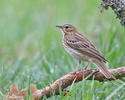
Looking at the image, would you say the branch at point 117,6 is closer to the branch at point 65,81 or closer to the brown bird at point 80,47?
the branch at point 65,81

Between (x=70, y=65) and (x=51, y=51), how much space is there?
108 cm

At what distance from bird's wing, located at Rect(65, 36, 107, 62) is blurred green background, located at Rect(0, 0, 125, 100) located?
1.08 feet

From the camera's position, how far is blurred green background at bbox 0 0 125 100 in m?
5.84

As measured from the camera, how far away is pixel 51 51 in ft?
27.1

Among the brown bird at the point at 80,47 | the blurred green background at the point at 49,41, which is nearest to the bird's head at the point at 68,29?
the brown bird at the point at 80,47

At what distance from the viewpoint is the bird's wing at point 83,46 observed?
21.0 ft

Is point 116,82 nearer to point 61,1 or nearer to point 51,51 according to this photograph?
point 51,51

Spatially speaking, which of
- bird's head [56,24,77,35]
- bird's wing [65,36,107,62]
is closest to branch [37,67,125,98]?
bird's wing [65,36,107,62]

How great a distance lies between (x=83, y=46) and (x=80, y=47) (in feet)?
0.18

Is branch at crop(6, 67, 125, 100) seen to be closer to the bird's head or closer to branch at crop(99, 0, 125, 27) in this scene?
branch at crop(99, 0, 125, 27)

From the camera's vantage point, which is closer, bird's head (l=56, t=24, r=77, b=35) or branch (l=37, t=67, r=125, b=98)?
branch (l=37, t=67, r=125, b=98)

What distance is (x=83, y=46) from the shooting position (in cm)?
677

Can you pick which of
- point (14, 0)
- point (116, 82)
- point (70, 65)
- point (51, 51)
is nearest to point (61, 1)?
point (14, 0)

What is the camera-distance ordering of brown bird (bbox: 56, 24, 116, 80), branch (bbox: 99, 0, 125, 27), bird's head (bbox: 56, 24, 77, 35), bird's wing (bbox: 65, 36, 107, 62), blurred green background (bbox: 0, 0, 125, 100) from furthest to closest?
1. bird's head (bbox: 56, 24, 77, 35)
2. bird's wing (bbox: 65, 36, 107, 62)
3. brown bird (bbox: 56, 24, 116, 80)
4. blurred green background (bbox: 0, 0, 125, 100)
5. branch (bbox: 99, 0, 125, 27)
